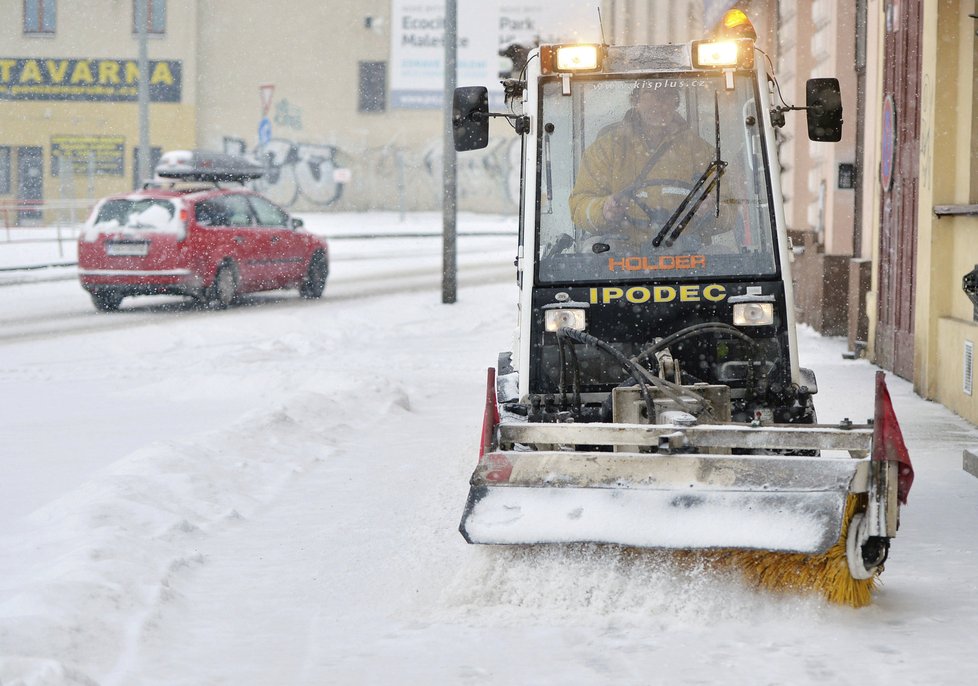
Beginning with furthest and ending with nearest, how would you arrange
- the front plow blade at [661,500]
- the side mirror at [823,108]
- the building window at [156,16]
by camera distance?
the building window at [156,16] → the side mirror at [823,108] → the front plow blade at [661,500]

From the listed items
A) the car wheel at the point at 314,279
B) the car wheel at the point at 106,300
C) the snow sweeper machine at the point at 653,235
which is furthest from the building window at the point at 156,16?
the snow sweeper machine at the point at 653,235

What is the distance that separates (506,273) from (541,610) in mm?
20904

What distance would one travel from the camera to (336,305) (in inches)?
779

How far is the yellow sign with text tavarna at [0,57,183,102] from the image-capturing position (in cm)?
4688

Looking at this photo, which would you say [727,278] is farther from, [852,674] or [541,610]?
[852,674]

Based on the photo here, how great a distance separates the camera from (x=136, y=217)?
18391mm

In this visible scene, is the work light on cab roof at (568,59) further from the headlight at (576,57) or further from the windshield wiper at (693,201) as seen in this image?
the windshield wiper at (693,201)

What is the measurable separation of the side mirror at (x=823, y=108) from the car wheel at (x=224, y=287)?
13180mm

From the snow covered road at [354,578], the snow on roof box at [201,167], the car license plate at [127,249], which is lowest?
the snow covered road at [354,578]

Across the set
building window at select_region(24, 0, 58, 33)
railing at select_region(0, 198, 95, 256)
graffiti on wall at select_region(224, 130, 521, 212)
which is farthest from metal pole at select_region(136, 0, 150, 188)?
building window at select_region(24, 0, 58, 33)

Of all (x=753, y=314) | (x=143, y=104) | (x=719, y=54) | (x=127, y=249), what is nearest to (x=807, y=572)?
(x=753, y=314)

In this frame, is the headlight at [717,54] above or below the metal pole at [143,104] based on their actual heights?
below

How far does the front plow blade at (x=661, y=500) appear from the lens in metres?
5.21

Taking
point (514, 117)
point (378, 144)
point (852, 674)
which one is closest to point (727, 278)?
point (514, 117)
